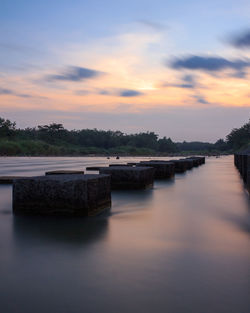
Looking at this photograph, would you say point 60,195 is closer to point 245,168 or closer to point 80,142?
point 245,168

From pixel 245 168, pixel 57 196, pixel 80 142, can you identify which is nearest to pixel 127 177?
pixel 57 196

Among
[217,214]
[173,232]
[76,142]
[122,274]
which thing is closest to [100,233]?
[173,232]

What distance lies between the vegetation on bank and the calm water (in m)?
60.4

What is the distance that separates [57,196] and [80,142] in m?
115

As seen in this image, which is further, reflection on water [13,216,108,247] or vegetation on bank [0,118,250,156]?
vegetation on bank [0,118,250,156]

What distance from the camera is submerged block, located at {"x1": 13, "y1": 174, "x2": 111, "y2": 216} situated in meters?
4.48

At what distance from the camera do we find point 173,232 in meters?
3.85

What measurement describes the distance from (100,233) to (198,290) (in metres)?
1.68

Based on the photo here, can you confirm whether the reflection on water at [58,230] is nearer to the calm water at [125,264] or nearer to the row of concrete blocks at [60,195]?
the calm water at [125,264]

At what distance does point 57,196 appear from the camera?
14.9 feet

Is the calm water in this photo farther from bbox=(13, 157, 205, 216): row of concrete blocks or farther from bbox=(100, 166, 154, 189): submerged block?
bbox=(100, 166, 154, 189): submerged block

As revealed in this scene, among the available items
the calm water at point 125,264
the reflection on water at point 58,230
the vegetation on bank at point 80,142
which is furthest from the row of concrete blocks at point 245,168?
the vegetation on bank at point 80,142

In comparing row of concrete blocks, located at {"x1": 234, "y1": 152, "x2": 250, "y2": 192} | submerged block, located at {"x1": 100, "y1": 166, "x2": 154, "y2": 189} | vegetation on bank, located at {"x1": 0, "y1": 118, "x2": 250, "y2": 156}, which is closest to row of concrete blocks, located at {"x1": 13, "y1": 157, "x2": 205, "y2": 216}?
submerged block, located at {"x1": 100, "y1": 166, "x2": 154, "y2": 189}

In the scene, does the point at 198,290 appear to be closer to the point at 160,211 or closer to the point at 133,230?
the point at 133,230
